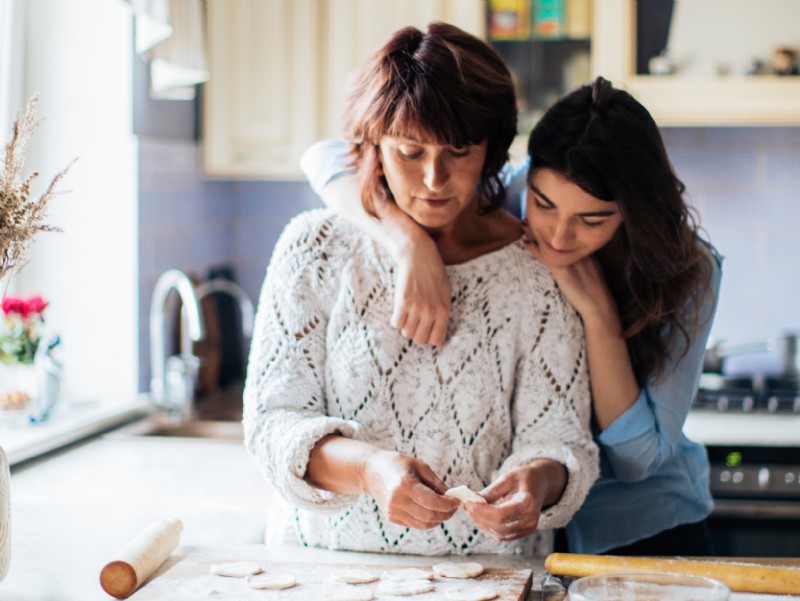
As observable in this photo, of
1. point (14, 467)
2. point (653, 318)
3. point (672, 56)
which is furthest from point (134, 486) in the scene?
point (672, 56)

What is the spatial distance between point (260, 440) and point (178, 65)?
4.59ft

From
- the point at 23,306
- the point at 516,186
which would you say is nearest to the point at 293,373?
the point at 516,186

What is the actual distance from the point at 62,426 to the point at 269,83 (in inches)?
42.8

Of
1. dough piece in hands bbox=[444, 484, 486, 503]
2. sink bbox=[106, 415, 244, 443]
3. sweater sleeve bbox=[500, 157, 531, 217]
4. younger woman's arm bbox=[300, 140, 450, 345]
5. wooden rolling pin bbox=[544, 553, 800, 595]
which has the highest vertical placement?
sweater sleeve bbox=[500, 157, 531, 217]

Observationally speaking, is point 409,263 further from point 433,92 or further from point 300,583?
point 300,583

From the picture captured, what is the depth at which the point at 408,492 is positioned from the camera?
1.19 meters

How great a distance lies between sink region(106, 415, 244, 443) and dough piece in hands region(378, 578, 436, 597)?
4.31ft

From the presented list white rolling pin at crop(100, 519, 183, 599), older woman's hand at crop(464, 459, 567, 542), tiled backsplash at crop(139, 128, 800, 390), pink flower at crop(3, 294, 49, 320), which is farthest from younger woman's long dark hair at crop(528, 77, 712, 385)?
tiled backsplash at crop(139, 128, 800, 390)

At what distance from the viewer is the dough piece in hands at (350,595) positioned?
45.7 inches

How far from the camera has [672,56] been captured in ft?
8.57

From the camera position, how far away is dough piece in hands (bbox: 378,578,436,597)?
46.6 inches

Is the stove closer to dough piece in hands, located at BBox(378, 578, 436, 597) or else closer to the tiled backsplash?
the tiled backsplash

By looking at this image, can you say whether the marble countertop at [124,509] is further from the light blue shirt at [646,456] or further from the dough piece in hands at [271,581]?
the light blue shirt at [646,456]

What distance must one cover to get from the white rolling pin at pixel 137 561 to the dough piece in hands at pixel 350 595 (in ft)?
0.77
